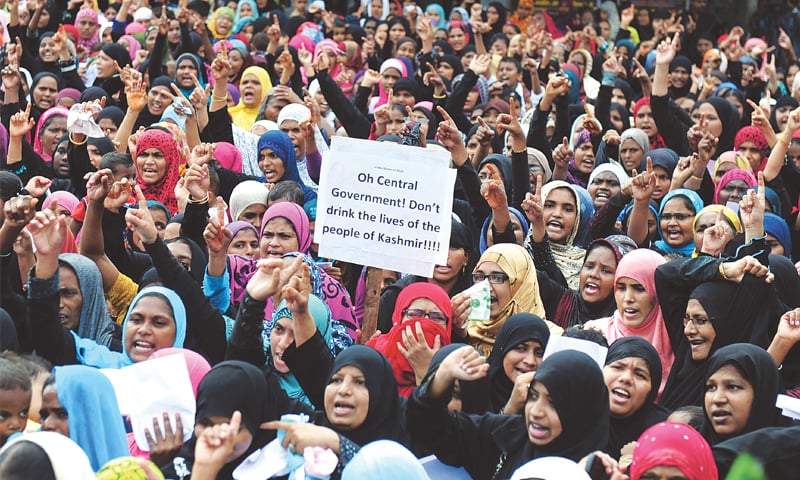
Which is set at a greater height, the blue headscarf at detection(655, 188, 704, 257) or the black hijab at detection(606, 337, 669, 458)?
the blue headscarf at detection(655, 188, 704, 257)

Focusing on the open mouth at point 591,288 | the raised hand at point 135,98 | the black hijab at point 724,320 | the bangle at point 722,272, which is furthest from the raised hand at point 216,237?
the raised hand at point 135,98

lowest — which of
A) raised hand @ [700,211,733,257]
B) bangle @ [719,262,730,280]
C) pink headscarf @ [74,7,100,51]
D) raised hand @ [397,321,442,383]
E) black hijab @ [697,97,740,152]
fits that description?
raised hand @ [397,321,442,383]

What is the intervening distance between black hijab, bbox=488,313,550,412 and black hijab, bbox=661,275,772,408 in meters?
0.57

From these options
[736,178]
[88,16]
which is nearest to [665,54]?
[736,178]

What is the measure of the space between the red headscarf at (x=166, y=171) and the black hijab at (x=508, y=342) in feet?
8.93

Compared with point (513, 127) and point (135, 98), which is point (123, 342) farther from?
point (135, 98)

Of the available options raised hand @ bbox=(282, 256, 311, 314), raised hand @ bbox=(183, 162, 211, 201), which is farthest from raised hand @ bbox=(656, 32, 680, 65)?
raised hand @ bbox=(282, 256, 311, 314)

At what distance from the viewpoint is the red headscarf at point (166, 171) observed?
21.7 feet

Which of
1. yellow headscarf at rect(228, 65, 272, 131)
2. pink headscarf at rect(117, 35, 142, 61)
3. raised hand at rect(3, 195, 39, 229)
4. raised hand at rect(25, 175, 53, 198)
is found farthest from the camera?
pink headscarf at rect(117, 35, 142, 61)

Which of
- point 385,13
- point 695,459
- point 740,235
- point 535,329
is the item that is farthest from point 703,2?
point 695,459

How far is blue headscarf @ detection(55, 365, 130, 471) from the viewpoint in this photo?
354cm

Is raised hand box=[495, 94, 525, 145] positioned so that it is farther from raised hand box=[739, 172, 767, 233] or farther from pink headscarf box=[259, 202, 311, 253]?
raised hand box=[739, 172, 767, 233]

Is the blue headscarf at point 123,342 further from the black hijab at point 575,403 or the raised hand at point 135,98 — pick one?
the raised hand at point 135,98

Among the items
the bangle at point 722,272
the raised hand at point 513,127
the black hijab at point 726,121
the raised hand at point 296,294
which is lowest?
the raised hand at point 296,294
